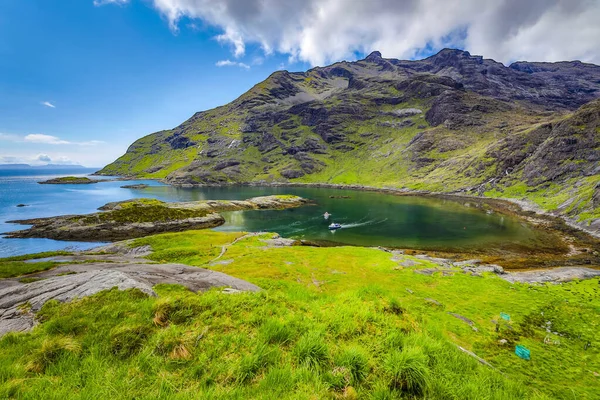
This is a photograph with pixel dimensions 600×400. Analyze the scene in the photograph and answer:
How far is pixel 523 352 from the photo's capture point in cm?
1422

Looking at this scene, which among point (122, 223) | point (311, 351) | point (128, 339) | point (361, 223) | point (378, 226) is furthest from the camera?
point (361, 223)

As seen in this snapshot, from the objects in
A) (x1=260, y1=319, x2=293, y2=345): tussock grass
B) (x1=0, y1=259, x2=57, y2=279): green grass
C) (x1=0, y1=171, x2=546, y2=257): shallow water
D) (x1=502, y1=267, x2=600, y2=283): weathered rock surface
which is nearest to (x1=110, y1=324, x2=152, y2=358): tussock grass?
(x1=260, y1=319, x2=293, y2=345): tussock grass

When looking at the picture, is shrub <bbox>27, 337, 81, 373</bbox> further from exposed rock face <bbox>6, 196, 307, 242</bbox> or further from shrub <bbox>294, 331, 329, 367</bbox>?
exposed rock face <bbox>6, 196, 307, 242</bbox>

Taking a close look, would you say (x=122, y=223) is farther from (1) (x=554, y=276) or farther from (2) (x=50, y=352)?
(1) (x=554, y=276)

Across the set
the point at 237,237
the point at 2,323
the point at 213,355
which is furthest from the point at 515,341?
the point at 237,237

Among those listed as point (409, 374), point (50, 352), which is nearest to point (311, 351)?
point (409, 374)

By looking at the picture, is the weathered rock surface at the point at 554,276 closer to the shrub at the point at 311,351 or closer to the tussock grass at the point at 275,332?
the shrub at the point at 311,351

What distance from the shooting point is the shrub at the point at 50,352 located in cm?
540

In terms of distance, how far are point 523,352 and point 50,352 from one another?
20910 millimetres

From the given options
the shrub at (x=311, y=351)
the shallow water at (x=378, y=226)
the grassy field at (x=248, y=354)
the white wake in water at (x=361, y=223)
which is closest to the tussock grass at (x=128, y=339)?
the grassy field at (x=248, y=354)

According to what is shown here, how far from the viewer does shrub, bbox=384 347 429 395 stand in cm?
530

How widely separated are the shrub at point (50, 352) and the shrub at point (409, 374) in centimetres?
724

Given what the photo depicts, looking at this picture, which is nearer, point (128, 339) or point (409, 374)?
point (409, 374)

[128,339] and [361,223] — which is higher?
[128,339]
